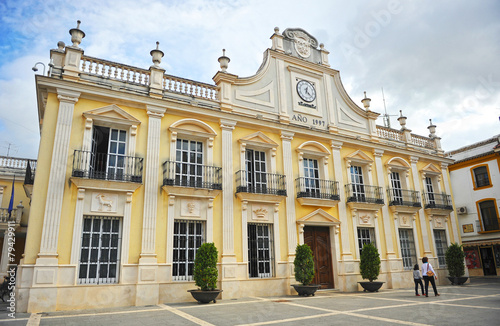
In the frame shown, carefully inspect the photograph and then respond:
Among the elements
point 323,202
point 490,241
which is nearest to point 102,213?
point 323,202

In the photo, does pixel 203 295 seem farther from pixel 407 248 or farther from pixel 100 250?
pixel 407 248

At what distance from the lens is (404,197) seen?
59.7 ft

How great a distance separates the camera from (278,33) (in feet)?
53.9

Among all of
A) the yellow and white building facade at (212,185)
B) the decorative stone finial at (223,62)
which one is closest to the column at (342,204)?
the yellow and white building facade at (212,185)

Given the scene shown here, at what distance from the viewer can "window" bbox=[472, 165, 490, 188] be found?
79.7 ft

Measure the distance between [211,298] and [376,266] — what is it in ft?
23.9

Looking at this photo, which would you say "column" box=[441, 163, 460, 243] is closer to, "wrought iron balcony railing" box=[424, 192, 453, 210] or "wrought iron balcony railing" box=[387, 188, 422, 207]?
"wrought iron balcony railing" box=[424, 192, 453, 210]

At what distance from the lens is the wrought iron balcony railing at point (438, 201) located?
19.0 m

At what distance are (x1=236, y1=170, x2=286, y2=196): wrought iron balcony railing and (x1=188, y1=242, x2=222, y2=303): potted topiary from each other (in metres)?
3.19

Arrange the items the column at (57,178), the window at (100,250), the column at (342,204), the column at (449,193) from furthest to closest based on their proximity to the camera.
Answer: the column at (449,193) < the column at (342,204) < the window at (100,250) < the column at (57,178)

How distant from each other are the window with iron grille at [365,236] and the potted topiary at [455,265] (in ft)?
14.0

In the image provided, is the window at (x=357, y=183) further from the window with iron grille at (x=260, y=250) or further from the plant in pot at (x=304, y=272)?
the window with iron grille at (x=260, y=250)

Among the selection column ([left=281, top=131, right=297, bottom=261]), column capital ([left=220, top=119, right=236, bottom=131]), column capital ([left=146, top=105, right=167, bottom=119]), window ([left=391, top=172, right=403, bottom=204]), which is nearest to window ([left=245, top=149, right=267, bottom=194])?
column ([left=281, top=131, right=297, bottom=261])

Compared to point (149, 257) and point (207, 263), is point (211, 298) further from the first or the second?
point (149, 257)
